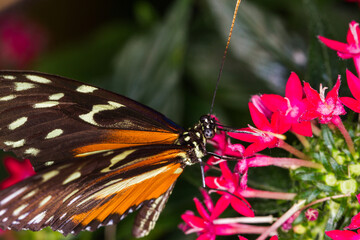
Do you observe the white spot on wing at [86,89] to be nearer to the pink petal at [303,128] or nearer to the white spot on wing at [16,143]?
the white spot on wing at [16,143]

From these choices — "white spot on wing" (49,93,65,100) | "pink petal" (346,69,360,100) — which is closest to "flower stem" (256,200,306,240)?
"pink petal" (346,69,360,100)

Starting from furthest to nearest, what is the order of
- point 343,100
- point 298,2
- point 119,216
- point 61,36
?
point 61,36 < point 298,2 < point 119,216 < point 343,100

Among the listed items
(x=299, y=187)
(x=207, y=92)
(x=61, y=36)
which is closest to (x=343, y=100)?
(x=299, y=187)

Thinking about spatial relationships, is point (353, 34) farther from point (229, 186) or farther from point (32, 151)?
point (32, 151)

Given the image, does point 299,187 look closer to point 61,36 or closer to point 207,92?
point 207,92

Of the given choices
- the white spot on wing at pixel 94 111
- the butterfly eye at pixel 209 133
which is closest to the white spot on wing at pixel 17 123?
the white spot on wing at pixel 94 111

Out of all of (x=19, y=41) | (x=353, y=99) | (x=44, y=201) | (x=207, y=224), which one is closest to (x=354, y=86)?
(x=353, y=99)

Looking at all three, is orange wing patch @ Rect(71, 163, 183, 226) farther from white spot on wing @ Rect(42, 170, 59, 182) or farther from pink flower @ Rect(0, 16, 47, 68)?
pink flower @ Rect(0, 16, 47, 68)
